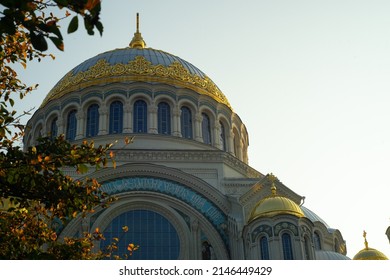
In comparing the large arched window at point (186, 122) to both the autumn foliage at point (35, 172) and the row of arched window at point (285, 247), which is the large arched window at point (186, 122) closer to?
the row of arched window at point (285, 247)

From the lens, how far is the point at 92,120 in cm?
2536

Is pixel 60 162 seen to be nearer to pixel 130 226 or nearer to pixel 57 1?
pixel 57 1

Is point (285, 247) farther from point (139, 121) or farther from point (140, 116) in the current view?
point (140, 116)

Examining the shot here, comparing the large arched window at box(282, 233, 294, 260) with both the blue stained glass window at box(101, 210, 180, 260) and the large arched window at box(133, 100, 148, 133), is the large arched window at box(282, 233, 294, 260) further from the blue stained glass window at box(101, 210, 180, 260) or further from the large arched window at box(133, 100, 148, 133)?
the large arched window at box(133, 100, 148, 133)

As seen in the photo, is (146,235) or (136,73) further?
(136,73)

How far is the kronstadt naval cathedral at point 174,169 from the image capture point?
19.8 metres

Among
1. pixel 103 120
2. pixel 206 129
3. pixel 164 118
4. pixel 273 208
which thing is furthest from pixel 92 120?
pixel 273 208

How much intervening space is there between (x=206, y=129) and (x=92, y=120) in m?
5.04

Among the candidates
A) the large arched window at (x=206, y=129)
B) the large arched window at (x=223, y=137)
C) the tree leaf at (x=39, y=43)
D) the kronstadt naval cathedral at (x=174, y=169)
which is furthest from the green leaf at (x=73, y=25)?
the large arched window at (x=223, y=137)

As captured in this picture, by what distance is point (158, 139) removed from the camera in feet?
78.6

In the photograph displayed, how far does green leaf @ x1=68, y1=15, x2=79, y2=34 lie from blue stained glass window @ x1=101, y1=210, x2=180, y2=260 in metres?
15.8

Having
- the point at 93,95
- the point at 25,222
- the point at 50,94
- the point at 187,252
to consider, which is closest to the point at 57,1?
the point at 25,222

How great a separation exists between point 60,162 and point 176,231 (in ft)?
43.8

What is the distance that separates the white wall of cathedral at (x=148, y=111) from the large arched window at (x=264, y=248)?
6267 mm
